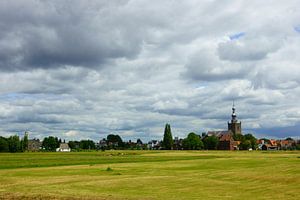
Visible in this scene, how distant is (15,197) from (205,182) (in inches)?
731

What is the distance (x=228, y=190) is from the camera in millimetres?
35438

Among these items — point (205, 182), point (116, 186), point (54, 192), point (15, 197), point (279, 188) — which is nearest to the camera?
point (15, 197)

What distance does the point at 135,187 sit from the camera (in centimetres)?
3794

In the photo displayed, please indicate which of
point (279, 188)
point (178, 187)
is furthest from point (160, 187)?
point (279, 188)

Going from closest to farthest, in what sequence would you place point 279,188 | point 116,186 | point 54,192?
point 54,192
point 279,188
point 116,186

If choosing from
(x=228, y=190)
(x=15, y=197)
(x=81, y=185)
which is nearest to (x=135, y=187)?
(x=81, y=185)

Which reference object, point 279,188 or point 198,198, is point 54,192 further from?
point 279,188

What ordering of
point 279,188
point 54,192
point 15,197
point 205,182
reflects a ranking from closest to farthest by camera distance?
1. point 15,197
2. point 54,192
3. point 279,188
4. point 205,182

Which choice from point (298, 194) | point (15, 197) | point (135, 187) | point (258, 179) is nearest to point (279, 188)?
point (298, 194)

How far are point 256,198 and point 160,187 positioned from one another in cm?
980

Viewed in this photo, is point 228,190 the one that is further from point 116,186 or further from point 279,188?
point 116,186

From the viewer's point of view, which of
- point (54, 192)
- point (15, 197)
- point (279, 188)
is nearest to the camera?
point (15, 197)

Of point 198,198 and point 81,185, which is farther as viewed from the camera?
point 81,185

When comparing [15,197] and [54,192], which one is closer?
[15,197]
